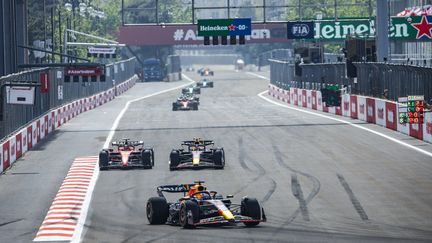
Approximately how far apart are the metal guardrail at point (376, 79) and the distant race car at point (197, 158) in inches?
396

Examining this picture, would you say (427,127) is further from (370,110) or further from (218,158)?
(370,110)

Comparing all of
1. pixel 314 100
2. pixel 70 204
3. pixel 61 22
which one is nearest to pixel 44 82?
pixel 314 100

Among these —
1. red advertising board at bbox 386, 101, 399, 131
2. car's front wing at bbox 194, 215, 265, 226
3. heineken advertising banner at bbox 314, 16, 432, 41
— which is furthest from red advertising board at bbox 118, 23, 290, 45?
car's front wing at bbox 194, 215, 265, 226

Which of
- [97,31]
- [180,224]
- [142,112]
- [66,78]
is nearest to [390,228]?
[180,224]

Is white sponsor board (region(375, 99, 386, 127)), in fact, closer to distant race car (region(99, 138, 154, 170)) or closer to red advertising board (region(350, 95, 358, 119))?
red advertising board (region(350, 95, 358, 119))

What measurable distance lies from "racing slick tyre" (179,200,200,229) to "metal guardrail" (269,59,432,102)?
18.2 m

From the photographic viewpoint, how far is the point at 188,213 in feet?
64.4

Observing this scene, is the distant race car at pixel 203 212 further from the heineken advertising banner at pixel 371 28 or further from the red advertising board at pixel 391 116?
the heineken advertising banner at pixel 371 28

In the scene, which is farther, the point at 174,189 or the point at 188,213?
the point at 174,189

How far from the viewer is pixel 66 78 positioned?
183 ft

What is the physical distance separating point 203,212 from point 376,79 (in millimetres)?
27433

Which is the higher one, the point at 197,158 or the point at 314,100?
the point at 314,100

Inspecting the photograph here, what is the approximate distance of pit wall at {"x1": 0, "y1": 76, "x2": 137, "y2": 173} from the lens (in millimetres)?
31828

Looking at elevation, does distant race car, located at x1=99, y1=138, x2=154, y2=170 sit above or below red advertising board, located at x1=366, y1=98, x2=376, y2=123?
below
